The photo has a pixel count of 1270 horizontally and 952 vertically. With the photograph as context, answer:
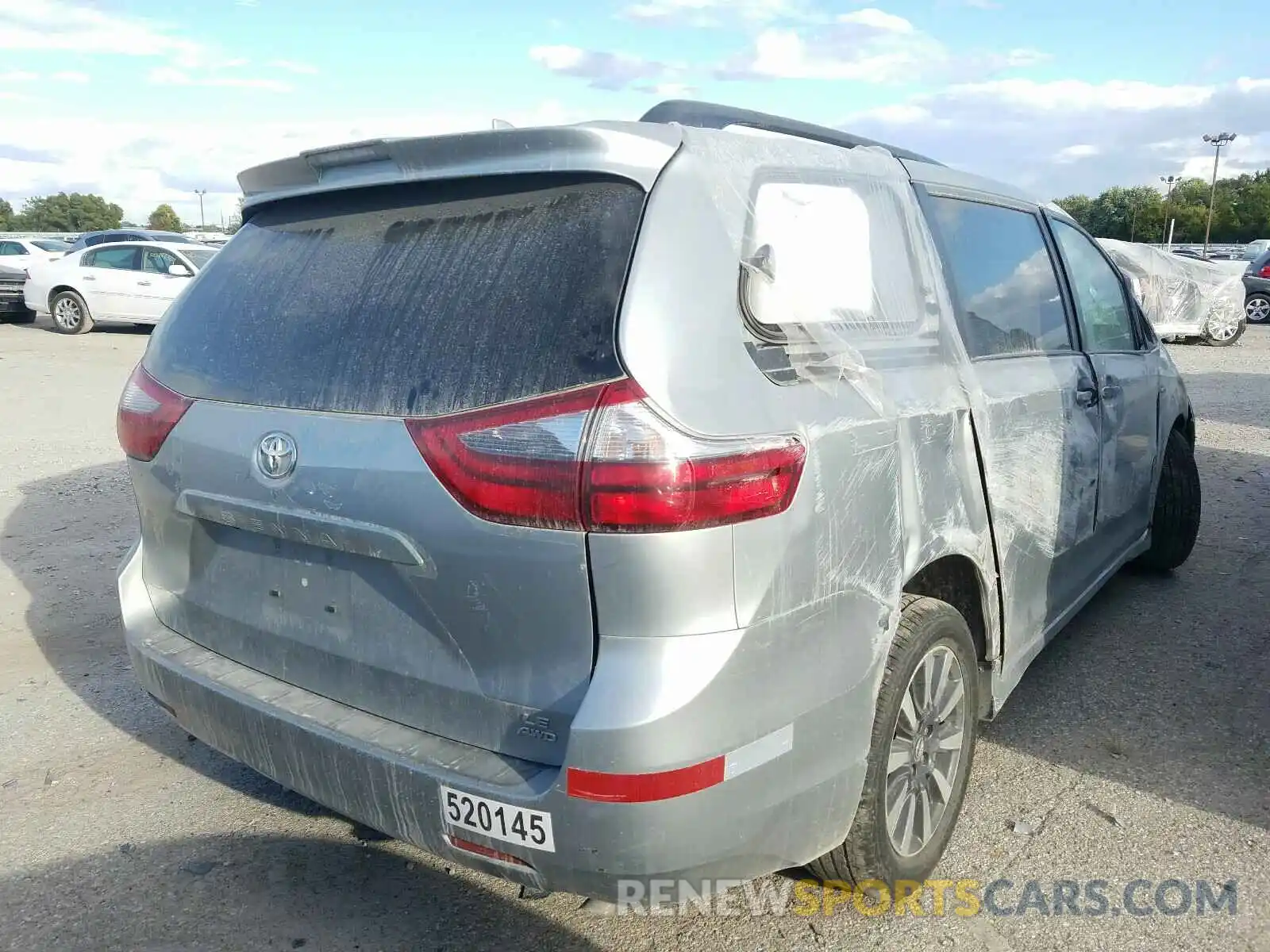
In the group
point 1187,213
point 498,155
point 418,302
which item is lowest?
point 1187,213

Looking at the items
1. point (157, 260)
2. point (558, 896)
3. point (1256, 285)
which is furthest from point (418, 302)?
point (1256, 285)

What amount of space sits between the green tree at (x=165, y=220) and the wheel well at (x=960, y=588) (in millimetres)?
100067

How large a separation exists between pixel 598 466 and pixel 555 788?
615 millimetres

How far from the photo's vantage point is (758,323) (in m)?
2.08

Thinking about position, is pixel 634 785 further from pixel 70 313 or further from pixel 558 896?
pixel 70 313

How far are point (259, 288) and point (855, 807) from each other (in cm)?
191

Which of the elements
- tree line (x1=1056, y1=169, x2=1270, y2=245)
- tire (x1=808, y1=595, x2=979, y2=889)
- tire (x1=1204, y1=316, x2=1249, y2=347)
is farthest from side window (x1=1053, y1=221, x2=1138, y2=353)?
tree line (x1=1056, y1=169, x2=1270, y2=245)

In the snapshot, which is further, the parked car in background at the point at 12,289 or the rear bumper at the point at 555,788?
the parked car in background at the point at 12,289

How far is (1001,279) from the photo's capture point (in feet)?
10.9

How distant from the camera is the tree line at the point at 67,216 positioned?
3371 inches

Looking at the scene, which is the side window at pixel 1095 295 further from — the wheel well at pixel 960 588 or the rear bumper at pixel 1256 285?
the rear bumper at pixel 1256 285

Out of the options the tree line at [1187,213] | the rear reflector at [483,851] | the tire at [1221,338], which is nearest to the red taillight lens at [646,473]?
the rear reflector at [483,851]

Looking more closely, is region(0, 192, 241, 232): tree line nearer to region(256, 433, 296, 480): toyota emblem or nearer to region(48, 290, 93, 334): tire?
region(48, 290, 93, 334): tire

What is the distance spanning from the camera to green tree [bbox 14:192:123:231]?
8600 centimetres
